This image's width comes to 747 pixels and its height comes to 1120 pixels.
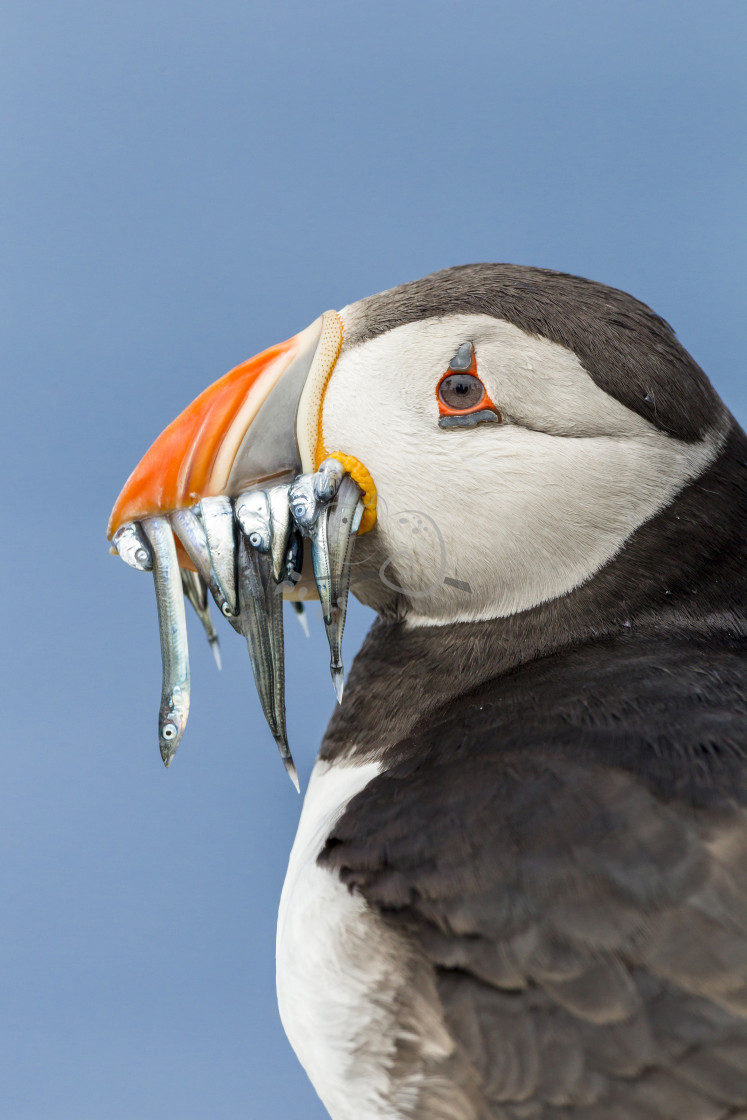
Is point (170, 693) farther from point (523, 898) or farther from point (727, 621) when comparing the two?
point (727, 621)

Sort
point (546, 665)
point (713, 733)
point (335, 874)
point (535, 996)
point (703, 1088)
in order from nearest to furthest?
point (703, 1088) < point (535, 996) < point (713, 733) < point (335, 874) < point (546, 665)

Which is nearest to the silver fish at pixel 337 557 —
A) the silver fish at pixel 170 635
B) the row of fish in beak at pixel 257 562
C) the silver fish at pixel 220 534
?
the row of fish in beak at pixel 257 562

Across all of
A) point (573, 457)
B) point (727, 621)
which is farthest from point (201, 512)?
point (727, 621)

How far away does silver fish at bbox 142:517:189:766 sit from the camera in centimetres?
207

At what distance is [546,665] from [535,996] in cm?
59

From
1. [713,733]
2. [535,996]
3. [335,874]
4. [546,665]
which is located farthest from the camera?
[546,665]

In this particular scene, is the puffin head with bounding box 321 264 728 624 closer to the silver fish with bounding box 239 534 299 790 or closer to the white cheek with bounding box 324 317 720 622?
the white cheek with bounding box 324 317 720 622

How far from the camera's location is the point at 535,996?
5.16ft

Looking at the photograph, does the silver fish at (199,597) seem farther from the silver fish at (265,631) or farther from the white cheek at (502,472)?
the white cheek at (502,472)

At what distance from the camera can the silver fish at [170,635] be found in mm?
2074

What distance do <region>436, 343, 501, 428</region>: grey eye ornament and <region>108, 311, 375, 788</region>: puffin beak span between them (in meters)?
0.18

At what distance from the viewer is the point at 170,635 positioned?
83.4 inches

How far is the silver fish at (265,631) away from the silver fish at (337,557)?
9 centimetres

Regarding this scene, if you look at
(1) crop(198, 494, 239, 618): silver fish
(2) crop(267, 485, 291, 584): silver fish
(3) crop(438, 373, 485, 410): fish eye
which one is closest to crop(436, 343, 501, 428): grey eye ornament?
(3) crop(438, 373, 485, 410): fish eye
